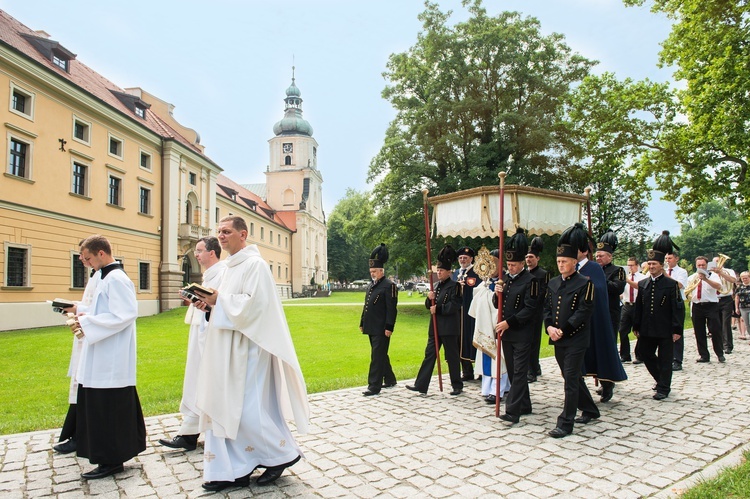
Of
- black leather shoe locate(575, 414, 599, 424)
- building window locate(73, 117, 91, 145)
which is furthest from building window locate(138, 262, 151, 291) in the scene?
black leather shoe locate(575, 414, 599, 424)

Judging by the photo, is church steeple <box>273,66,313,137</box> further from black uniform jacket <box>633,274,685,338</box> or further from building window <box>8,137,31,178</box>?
black uniform jacket <box>633,274,685,338</box>

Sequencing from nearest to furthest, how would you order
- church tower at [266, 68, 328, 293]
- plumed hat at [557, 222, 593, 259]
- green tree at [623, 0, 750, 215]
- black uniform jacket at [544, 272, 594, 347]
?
black uniform jacket at [544, 272, 594, 347] → plumed hat at [557, 222, 593, 259] → green tree at [623, 0, 750, 215] → church tower at [266, 68, 328, 293]

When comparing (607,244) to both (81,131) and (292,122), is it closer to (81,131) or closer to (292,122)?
(81,131)

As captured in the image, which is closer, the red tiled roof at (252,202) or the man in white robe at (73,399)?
the man in white robe at (73,399)

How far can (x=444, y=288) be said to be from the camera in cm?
834

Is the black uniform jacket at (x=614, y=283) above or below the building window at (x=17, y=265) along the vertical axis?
below

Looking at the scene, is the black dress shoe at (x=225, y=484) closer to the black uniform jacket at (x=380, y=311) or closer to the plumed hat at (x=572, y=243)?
the black uniform jacket at (x=380, y=311)

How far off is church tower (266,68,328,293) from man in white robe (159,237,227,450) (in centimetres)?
6522

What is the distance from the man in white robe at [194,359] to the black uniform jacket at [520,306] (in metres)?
3.71

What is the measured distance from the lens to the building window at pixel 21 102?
2042 cm

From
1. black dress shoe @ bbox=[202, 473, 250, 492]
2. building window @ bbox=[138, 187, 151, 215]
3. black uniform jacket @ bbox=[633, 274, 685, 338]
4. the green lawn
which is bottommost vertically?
the green lawn

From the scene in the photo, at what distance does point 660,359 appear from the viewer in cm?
789

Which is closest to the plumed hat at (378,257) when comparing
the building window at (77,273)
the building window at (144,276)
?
the building window at (77,273)

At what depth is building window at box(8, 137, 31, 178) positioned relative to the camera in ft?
67.7
